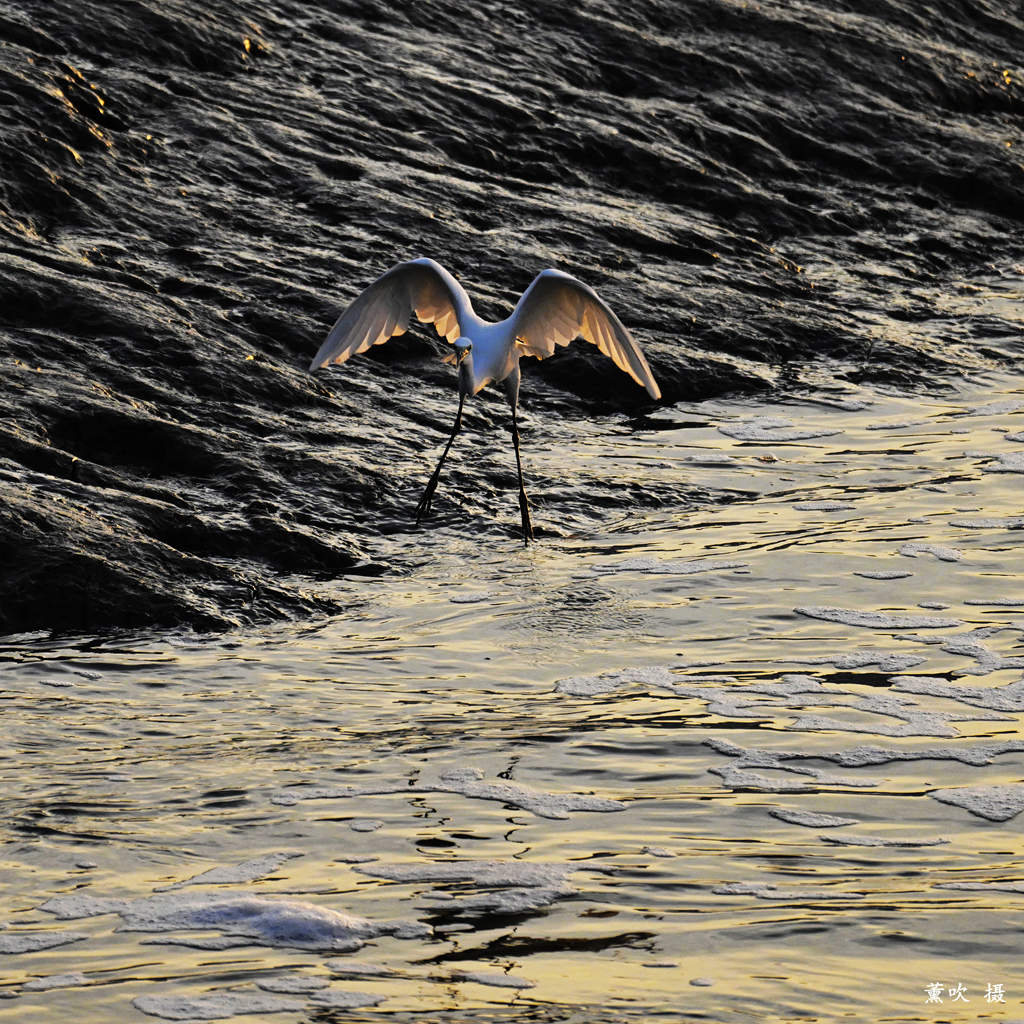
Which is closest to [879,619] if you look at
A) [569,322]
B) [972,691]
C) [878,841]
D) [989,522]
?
[972,691]

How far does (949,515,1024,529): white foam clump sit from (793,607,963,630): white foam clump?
4.15 feet

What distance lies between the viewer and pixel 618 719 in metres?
5.51

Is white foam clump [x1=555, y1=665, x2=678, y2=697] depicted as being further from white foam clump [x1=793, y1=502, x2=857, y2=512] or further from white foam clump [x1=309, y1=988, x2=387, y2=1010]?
white foam clump [x1=793, y1=502, x2=857, y2=512]

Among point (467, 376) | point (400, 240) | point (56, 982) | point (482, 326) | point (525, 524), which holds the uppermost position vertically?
point (400, 240)

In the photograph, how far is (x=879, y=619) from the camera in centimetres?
656

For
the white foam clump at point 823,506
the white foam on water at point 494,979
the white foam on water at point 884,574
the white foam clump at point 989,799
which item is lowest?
the white foam on water at point 494,979

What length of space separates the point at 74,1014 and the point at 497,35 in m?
10.1

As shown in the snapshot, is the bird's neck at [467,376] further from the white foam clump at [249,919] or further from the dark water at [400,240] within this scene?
the white foam clump at [249,919]

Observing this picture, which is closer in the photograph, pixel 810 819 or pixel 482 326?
pixel 810 819

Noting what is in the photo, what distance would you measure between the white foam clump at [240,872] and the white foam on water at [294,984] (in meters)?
0.47

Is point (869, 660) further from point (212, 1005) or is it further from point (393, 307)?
point (393, 307)

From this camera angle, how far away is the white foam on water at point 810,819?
471cm

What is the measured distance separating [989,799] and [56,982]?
2605mm

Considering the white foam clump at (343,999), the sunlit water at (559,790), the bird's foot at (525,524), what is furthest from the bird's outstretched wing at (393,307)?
the white foam clump at (343,999)
